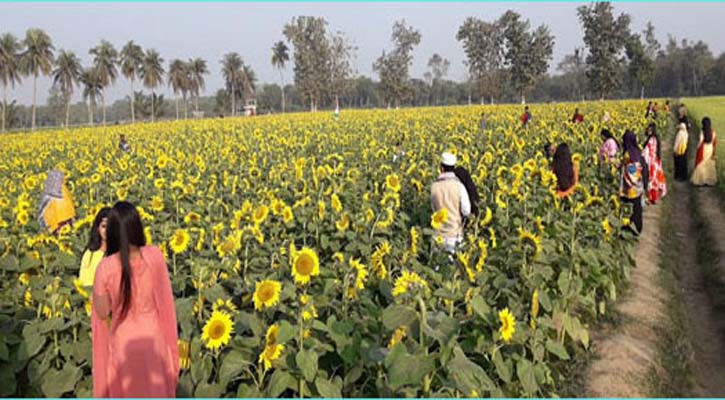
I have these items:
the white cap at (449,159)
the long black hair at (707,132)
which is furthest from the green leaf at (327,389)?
the long black hair at (707,132)

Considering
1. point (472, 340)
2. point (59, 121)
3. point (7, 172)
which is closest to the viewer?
point (472, 340)

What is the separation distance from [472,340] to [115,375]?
1.64 m

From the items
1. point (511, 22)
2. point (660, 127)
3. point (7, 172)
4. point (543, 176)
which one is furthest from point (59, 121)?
point (543, 176)

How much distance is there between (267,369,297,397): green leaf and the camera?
2459 mm

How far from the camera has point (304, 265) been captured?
295 cm

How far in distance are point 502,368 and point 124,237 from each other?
1.79 m

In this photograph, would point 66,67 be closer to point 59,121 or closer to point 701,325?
point 59,121

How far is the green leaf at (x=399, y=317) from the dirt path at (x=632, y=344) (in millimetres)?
2024

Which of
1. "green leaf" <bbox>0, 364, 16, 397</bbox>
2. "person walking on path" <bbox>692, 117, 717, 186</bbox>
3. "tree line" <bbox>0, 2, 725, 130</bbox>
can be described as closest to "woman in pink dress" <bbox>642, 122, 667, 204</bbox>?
"person walking on path" <bbox>692, 117, 717, 186</bbox>

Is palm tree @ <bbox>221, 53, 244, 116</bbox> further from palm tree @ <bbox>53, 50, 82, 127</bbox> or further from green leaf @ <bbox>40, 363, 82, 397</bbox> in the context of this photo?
green leaf @ <bbox>40, 363, 82, 397</bbox>

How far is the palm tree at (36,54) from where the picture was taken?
50688 millimetres

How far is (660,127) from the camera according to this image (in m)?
18.9

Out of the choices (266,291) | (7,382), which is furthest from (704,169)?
(7,382)

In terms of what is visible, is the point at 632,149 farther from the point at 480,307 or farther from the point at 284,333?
the point at 284,333
